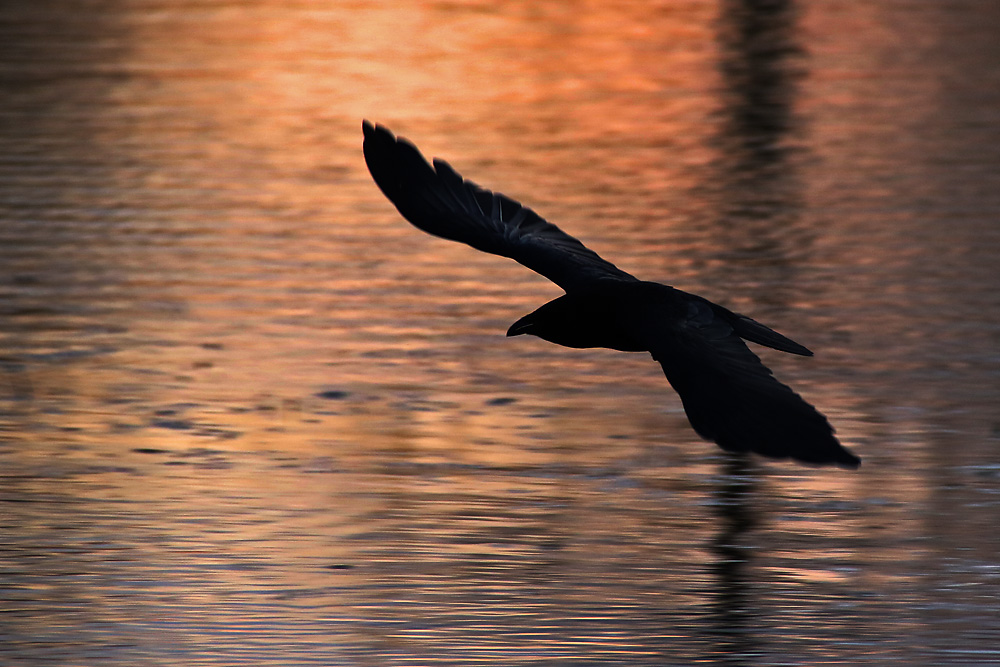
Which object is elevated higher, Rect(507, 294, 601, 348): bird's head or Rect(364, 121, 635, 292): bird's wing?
Rect(364, 121, 635, 292): bird's wing

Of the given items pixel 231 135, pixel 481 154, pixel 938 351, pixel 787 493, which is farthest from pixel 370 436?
pixel 231 135

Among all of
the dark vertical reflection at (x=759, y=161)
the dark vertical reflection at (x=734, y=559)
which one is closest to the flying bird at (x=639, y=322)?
the dark vertical reflection at (x=734, y=559)

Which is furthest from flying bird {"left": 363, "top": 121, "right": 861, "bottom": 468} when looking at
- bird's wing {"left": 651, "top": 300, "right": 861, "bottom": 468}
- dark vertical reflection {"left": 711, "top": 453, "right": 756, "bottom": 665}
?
dark vertical reflection {"left": 711, "top": 453, "right": 756, "bottom": 665}

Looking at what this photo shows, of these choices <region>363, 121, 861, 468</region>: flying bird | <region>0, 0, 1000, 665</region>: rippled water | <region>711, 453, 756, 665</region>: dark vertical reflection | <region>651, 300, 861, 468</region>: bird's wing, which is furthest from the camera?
<region>0, 0, 1000, 665</region>: rippled water

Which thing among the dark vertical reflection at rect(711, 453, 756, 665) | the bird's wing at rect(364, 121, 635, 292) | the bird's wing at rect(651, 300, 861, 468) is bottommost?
the dark vertical reflection at rect(711, 453, 756, 665)

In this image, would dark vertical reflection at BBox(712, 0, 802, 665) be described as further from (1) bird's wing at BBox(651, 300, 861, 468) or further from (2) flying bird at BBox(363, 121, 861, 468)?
(1) bird's wing at BBox(651, 300, 861, 468)

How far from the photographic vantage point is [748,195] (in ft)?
52.9

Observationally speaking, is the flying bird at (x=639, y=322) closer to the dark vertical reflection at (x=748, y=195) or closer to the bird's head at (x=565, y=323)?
the bird's head at (x=565, y=323)

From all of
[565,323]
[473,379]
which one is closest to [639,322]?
[565,323]

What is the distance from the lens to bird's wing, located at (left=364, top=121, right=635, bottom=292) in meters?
8.96

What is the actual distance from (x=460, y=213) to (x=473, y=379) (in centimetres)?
239

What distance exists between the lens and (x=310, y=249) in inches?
575

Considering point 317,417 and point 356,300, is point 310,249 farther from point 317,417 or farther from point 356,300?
point 317,417

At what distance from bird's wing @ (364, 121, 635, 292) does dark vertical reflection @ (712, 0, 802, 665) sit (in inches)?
53.8
